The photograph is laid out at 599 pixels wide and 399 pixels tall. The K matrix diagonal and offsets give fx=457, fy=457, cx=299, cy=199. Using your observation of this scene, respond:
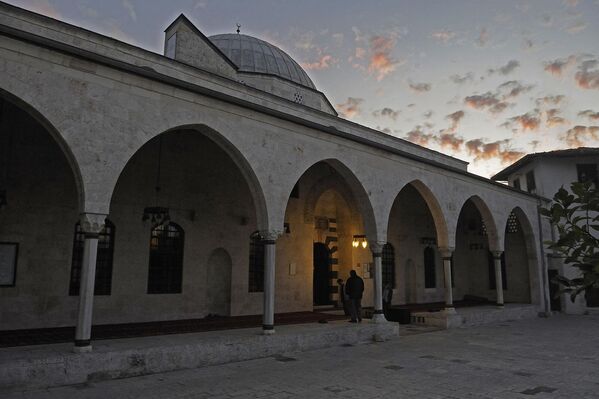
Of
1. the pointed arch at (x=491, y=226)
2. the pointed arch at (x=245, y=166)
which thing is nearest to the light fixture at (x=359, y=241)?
the pointed arch at (x=491, y=226)

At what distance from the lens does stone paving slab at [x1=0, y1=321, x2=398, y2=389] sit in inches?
239

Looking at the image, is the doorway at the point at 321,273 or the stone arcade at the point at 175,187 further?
the doorway at the point at 321,273

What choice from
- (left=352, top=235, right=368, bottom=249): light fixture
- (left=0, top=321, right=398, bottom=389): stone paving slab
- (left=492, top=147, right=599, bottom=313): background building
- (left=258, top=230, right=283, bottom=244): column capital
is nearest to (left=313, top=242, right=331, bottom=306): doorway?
(left=352, top=235, right=368, bottom=249): light fixture

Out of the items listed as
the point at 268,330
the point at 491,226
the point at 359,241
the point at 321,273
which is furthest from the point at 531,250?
the point at 268,330

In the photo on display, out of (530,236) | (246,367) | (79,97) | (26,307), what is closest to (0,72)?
(79,97)

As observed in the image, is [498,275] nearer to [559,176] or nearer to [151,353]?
[559,176]

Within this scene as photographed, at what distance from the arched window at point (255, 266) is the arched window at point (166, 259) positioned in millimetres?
2132

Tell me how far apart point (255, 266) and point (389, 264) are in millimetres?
6196

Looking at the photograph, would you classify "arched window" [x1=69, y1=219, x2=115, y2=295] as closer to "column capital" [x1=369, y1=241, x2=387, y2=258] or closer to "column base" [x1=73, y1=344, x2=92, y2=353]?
"column base" [x1=73, y1=344, x2=92, y2=353]

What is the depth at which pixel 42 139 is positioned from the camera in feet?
30.5

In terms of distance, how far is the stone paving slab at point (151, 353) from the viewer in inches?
239

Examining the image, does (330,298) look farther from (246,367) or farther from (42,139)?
(42,139)

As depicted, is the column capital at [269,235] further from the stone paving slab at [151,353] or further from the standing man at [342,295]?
the standing man at [342,295]

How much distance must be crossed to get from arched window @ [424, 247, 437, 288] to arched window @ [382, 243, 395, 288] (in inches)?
76.6
